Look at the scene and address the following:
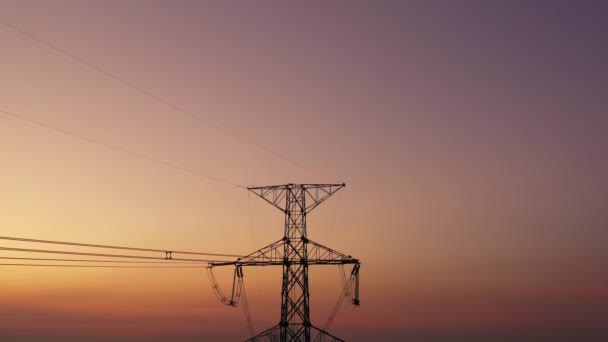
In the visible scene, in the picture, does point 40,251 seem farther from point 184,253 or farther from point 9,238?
point 184,253

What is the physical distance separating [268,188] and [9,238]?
30.8 m

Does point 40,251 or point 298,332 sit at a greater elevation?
point 40,251

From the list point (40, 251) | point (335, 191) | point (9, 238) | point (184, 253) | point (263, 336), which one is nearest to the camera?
point (9, 238)

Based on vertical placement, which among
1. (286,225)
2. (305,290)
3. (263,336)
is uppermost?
(286,225)

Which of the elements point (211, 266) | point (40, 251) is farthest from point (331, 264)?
Result: point (40, 251)

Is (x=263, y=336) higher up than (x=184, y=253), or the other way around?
(x=184, y=253)

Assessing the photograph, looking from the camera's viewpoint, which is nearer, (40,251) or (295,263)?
(40,251)

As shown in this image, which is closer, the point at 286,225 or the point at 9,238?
the point at 9,238

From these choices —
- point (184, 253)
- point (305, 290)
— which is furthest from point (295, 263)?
point (184, 253)

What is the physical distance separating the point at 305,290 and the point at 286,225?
20.2 ft

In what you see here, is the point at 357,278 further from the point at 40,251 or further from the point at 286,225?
the point at 40,251

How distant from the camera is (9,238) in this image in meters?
34.3

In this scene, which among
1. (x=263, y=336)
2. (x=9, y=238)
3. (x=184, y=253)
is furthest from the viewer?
(x=263, y=336)

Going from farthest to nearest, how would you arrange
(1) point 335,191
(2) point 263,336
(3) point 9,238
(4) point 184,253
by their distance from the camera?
(1) point 335,191
(2) point 263,336
(4) point 184,253
(3) point 9,238
